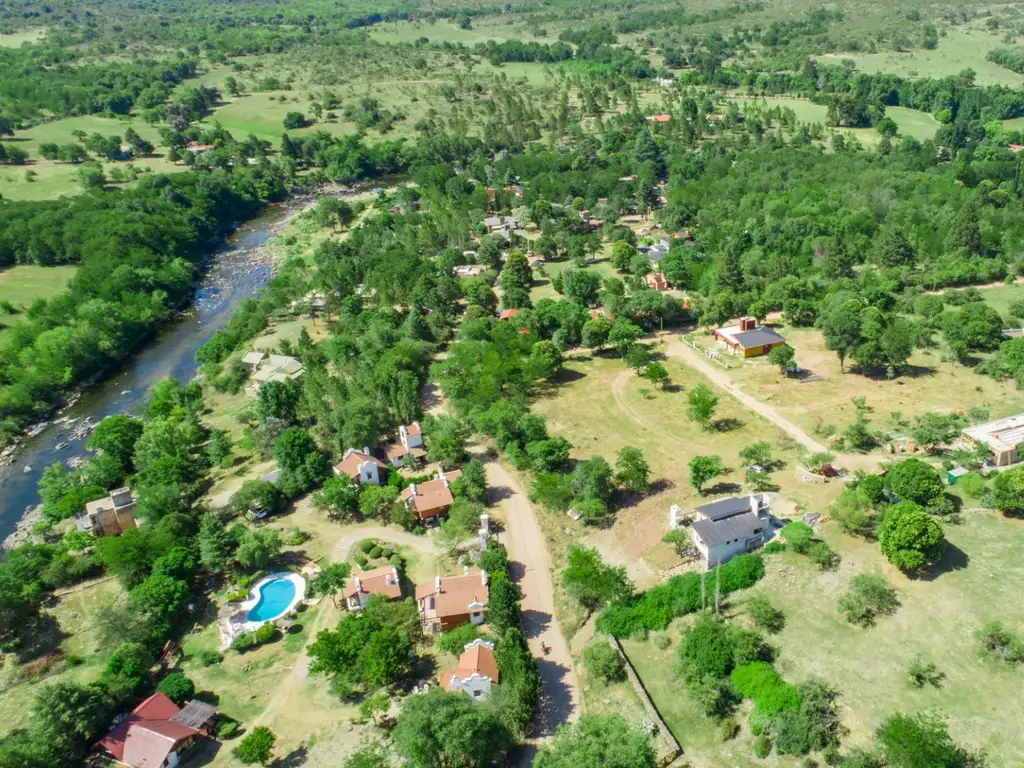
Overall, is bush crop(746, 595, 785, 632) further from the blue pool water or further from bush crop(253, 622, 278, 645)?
the blue pool water

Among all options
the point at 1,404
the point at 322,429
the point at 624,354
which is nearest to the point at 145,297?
the point at 1,404

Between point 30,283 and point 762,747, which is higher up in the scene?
point 30,283

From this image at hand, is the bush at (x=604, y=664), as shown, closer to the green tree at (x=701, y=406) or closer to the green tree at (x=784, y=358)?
the green tree at (x=701, y=406)

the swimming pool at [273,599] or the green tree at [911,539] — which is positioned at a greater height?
the green tree at [911,539]

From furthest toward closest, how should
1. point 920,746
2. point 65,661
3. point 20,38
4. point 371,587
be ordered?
1. point 20,38
2. point 371,587
3. point 65,661
4. point 920,746

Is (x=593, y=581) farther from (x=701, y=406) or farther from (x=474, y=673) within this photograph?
(x=701, y=406)

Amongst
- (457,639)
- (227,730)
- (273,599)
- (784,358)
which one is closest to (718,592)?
(457,639)

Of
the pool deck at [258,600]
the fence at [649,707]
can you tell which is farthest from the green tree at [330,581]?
the fence at [649,707]
